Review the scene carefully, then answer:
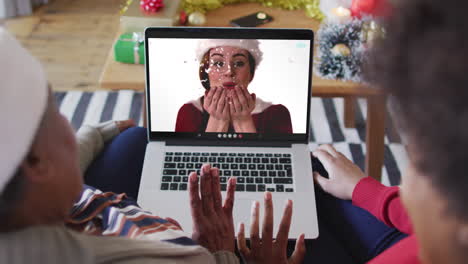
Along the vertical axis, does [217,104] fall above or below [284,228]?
above

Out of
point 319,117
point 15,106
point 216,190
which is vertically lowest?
point 319,117

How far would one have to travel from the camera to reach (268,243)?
96 centimetres

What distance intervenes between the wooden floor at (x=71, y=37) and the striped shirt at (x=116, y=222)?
1.64m

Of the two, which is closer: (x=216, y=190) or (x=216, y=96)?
(x=216, y=190)

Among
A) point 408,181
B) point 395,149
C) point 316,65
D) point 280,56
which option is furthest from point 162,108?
point 395,149

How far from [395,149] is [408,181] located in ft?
5.44

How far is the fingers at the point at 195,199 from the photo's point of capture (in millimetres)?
955

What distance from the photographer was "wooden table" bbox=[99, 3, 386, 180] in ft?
4.60

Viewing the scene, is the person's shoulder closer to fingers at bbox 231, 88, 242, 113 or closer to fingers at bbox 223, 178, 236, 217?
fingers at bbox 231, 88, 242, 113

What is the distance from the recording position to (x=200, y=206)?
0.97m

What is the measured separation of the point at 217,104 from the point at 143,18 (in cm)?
47

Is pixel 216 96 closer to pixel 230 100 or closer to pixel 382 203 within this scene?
pixel 230 100

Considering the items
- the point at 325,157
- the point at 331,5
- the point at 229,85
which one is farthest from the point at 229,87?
the point at 331,5

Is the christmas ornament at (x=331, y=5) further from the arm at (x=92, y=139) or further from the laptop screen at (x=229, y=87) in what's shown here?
the arm at (x=92, y=139)
